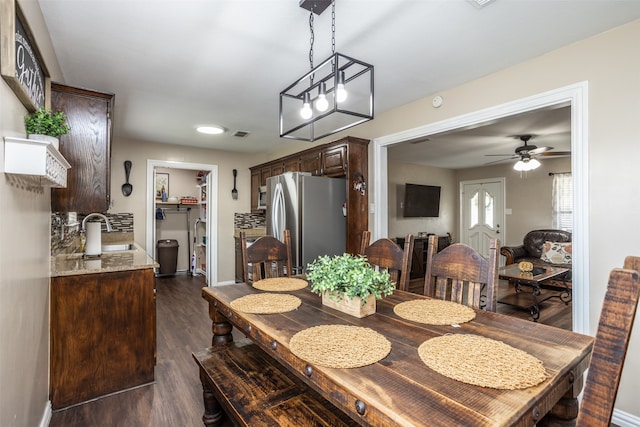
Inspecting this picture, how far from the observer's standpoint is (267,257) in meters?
2.31

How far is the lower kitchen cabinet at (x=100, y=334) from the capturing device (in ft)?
6.63

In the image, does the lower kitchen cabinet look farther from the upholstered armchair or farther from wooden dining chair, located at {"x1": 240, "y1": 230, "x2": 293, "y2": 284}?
the upholstered armchair

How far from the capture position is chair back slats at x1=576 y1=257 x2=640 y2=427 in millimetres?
562

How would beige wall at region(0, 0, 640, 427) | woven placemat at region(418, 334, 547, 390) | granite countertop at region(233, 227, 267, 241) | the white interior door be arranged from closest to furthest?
woven placemat at region(418, 334, 547, 390)
beige wall at region(0, 0, 640, 427)
granite countertop at region(233, 227, 267, 241)
the white interior door

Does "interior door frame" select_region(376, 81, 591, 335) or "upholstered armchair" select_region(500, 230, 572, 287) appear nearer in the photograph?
"interior door frame" select_region(376, 81, 591, 335)

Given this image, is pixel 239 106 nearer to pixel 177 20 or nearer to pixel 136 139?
pixel 177 20

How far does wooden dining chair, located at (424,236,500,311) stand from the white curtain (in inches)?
225

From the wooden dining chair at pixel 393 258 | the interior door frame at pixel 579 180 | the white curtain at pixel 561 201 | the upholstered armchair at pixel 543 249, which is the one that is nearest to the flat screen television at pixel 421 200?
the upholstered armchair at pixel 543 249

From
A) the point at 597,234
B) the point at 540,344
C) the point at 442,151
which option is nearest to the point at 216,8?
the point at 540,344

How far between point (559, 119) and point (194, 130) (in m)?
4.59

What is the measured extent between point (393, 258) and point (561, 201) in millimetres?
5728

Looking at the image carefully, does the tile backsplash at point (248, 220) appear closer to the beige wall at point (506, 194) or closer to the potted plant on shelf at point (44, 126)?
the beige wall at point (506, 194)

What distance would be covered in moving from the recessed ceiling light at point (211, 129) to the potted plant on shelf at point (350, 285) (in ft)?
10.3

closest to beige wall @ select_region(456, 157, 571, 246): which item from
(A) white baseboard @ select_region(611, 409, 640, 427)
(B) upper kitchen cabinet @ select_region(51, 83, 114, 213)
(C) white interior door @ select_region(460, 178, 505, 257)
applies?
(C) white interior door @ select_region(460, 178, 505, 257)
